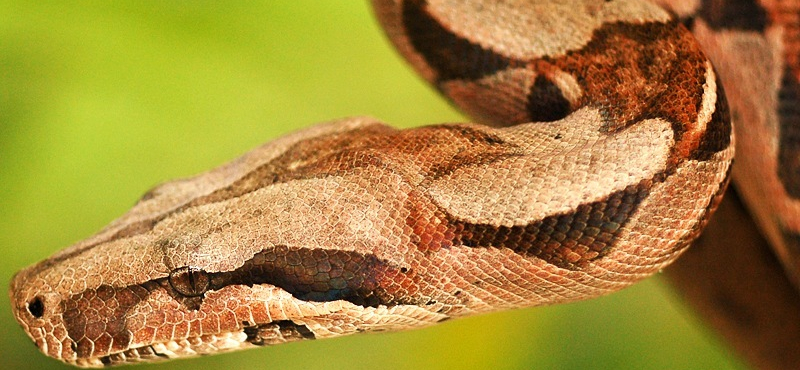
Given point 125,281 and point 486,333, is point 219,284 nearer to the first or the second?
point 125,281

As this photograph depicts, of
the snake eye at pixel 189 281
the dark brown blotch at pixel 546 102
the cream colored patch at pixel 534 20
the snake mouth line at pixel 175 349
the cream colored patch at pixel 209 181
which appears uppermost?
the cream colored patch at pixel 534 20

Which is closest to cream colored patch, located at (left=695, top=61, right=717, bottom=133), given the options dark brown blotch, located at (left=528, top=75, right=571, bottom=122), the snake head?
dark brown blotch, located at (left=528, top=75, right=571, bottom=122)

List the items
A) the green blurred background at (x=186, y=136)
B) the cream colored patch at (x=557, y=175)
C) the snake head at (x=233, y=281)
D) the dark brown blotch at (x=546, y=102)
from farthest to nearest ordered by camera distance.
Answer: the green blurred background at (x=186, y=136)
the dark brown blotch at (x=546, y=102)
the snake head at (x=233, y=281)
the cream colored patch at (x=557, y=175)

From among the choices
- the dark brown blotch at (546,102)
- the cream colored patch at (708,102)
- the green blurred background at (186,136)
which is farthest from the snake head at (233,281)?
the green blurred background at (186,136)

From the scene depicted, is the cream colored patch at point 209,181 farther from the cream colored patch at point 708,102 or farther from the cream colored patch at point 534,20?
the cream colored patch at point 708,102

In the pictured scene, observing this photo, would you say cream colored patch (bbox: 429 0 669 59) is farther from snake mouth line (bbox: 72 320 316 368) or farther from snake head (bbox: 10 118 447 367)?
snake mouth line (bbox: 72 320 316 368)

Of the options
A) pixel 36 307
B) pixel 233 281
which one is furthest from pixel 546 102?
pixel 36 307
